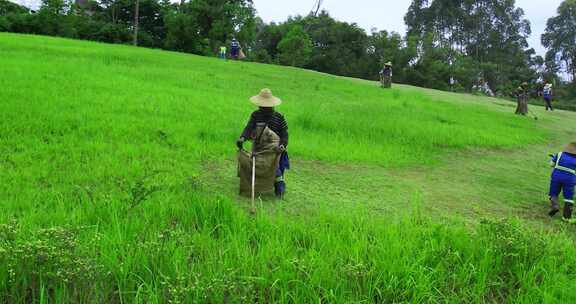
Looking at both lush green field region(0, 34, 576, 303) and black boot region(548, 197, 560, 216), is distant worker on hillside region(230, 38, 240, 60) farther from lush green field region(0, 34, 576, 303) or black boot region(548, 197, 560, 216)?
black boot region(548, 197, 560, 216)

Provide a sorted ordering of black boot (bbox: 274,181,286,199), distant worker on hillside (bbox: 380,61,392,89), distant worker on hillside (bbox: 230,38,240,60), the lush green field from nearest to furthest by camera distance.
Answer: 1. the lush green field
2. black boot (bbox: 274,181,286,199)
3. distant worker on hillside (bbox: 380,61,392,89)
4. distant worker on hillside (bbox: 230,38,240,60)

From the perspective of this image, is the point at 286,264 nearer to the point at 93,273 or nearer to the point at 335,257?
the point at 335,257

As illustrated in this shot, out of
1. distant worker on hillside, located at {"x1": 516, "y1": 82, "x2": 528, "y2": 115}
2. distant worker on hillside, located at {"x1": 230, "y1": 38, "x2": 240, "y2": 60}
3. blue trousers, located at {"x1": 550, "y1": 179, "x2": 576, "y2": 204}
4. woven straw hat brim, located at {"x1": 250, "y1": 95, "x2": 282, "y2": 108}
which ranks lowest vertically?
blue trousers, located at {"x1": 550, "y1": 179, "x2": 576, "y2": 204}

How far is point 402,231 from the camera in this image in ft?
14.2

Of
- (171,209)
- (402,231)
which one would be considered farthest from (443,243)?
(171,209)

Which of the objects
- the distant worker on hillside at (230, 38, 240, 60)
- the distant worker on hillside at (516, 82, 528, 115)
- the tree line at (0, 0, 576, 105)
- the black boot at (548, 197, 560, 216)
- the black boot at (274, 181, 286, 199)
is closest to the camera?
the black boot at (274, 181, 286, 199)

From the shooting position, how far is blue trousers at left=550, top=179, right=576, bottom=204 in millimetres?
5945

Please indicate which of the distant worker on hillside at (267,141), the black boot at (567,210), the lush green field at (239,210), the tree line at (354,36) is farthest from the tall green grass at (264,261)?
the tree line at (354,36)

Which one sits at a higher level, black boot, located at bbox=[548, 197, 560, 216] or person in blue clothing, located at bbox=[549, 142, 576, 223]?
person in blue clothing, located at bbox=[549, 142, 576, 223]

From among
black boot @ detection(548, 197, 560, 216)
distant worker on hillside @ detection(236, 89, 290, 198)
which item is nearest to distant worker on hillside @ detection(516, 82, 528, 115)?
black boot @ detection(548, 197, 560, 216)

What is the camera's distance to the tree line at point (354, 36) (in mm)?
39719

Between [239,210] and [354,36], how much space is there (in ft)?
167

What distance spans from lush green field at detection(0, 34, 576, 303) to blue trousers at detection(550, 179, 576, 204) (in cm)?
34

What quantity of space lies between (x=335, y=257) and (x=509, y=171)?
6.49 m
